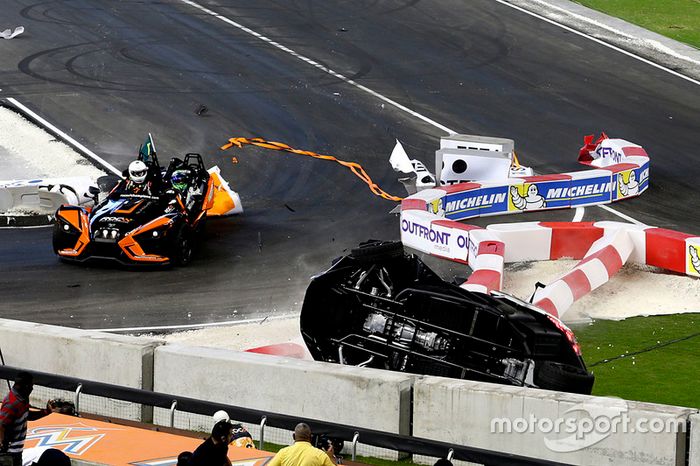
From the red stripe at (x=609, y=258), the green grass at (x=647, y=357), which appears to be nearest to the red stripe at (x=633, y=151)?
the red stripe at (x=609, y=258)

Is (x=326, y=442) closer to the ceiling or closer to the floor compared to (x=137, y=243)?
closer to the ceiling

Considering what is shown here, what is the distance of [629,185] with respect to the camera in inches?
934

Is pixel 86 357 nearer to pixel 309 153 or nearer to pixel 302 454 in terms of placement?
pixel 302 454

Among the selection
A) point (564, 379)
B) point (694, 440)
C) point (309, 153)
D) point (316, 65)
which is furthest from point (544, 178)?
point (694, 440)

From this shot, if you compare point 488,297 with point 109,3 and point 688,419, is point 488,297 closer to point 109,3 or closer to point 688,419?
point 688,419

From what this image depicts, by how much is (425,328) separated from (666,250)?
6.53 metres

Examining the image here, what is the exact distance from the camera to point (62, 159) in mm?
25031

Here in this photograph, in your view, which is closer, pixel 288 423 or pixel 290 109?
pixel 288 423

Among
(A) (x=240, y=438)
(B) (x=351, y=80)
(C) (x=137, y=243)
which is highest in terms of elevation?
(A) (x=240, y=438)

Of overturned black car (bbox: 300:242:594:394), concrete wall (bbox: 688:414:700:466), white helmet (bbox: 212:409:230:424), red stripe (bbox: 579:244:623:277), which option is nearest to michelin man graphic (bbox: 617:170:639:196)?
red stripe (bbox: 579:244:623:277)

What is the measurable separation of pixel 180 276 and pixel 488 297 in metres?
6.81

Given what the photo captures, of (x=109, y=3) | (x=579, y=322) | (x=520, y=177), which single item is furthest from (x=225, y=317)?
(x=109, y=3)

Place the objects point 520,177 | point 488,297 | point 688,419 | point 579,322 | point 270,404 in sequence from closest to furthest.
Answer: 1. point 688,419
2. point 270,404
3. point 488,297
4. point 579,322
5. point 520,177

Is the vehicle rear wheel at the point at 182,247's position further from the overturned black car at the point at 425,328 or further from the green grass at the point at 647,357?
the green grass at the point at 647,357
